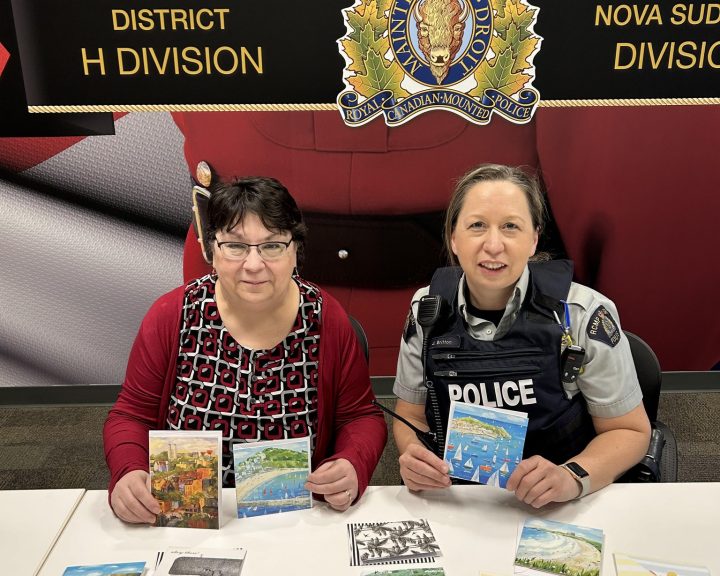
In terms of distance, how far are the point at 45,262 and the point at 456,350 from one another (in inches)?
99.5

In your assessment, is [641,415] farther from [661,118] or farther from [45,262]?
[45,262]

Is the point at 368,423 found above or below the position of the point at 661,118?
below

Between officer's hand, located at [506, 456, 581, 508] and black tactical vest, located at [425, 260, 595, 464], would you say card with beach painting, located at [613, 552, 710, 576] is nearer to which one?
officer's hand, located at [506, 456, 581, 508]

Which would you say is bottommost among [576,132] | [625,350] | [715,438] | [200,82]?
[715,438]

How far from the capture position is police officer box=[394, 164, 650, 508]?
5.53 ft

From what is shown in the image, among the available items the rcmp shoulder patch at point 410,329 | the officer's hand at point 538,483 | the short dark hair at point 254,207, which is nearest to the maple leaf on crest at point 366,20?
the short dark hair at point 254,207

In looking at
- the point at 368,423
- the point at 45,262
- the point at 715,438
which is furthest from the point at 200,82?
the point at 715,438

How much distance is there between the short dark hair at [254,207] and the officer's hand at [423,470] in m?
0.59

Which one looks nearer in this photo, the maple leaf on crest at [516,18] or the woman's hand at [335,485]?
the woman's hand at [335,485]

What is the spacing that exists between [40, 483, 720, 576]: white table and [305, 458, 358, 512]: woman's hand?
0.11 feet

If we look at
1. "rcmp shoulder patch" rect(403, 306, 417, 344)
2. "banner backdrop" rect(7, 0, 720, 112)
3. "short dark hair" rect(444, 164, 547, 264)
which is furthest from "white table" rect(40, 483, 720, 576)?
"banner backdrop" rect(7, 0, 720, 112)

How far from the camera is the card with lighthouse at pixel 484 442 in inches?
59.0

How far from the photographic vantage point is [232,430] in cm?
173

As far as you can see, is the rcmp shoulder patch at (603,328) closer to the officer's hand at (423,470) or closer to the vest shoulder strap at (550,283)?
the vest shoulder strap at (550,283)
